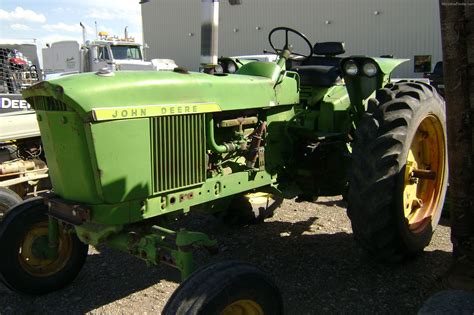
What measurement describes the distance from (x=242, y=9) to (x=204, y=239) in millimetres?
23506

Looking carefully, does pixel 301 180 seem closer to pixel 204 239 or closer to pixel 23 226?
pixel 204 239

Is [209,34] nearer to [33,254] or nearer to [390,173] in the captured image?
[390,173]

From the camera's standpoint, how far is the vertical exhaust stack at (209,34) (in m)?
3.84

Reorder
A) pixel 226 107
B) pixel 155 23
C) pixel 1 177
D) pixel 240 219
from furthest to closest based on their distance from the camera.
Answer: pixel 155 23
pixel 1 177
pixel 240 219
pixel 226 107

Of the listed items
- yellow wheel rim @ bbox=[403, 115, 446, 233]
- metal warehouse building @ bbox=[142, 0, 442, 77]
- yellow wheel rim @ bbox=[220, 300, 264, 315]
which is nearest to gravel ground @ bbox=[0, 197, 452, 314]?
yellow wheel rim @ bbox=[403, 115, 446, 233]

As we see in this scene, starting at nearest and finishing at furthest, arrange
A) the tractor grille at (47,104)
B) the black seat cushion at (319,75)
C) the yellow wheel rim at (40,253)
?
the tractor grille at (47,104) → the yellow wheel rim at (40,253) → the black seat cushion at (319,75)

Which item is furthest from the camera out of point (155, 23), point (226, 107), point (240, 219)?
point (155, 23)

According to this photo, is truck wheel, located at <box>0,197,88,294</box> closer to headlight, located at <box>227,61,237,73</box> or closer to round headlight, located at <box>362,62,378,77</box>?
headlight, located at <box>227,61,237,73</box>

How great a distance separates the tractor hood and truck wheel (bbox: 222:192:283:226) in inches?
53.5

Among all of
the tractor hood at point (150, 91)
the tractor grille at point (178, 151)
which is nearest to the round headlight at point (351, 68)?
the tractor hood at point (150, 91)

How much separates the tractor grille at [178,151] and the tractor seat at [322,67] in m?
1.63

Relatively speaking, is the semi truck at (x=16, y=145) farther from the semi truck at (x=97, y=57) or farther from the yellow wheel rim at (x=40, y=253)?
the semi truck at (x=97, y=57)

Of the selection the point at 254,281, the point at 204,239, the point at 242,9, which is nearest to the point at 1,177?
the point at 204,239

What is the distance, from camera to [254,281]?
2639 millimetres
